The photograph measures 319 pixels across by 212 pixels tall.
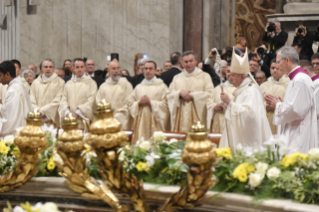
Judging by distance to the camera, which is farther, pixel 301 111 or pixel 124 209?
pixel 301 111

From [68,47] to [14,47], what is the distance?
1358mm

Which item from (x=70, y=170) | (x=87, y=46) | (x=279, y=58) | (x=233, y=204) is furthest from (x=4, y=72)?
(x=87, y=46)

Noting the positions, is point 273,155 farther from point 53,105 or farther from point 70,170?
point 53,105

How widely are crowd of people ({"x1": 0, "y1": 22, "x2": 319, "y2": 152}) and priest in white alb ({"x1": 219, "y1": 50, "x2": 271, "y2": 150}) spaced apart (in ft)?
0.03

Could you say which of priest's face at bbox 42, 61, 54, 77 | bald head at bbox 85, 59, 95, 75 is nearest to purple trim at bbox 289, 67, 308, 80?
bald head at bbox 85, 59, 95, 75

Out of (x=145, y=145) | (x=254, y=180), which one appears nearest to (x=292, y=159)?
(x=254, y=180)

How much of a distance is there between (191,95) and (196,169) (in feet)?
20.6

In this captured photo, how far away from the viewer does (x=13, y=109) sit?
228 inches

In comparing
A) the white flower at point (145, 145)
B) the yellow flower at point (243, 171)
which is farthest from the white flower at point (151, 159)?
the yellow flower at point (243, 171)

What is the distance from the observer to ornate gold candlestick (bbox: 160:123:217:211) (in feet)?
7.55

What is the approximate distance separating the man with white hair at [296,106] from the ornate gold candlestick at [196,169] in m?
3.10

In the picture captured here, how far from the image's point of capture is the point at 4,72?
5.80 meters

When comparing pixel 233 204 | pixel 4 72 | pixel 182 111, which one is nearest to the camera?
pixel 233 204

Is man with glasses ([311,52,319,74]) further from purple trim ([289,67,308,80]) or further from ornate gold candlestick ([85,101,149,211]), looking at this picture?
ornate gold candlestick ([85,101,149,211])
